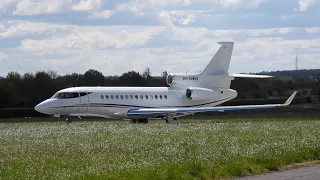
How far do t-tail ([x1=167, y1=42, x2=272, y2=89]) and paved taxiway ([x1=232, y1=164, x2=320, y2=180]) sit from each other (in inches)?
1351

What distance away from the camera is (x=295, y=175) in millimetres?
17312

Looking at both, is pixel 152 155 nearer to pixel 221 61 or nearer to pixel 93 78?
pixel 221 61

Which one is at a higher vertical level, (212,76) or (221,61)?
(221,61)

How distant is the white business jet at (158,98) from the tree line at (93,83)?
20.0 meters

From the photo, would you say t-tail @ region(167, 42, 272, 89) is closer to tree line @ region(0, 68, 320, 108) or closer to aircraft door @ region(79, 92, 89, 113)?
aircraft door @ region(79, 92, 89, 113)

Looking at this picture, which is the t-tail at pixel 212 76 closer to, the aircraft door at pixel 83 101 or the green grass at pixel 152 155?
the aircraft door at pixel 83 101

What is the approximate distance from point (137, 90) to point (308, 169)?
3226 centimetres

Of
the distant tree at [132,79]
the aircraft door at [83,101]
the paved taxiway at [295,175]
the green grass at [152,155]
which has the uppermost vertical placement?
the distant tree at [132,79]

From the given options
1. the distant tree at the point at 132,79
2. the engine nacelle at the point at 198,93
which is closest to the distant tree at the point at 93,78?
the distant tree at the point at 132,79

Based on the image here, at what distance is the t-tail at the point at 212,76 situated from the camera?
175 ft

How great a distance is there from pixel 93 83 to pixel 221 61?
32009 millimetres

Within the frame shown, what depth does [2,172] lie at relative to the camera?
55.3ft

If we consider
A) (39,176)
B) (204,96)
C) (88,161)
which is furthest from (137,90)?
(39,176)

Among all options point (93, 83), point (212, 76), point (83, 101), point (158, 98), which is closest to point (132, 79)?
point (93, 83)
